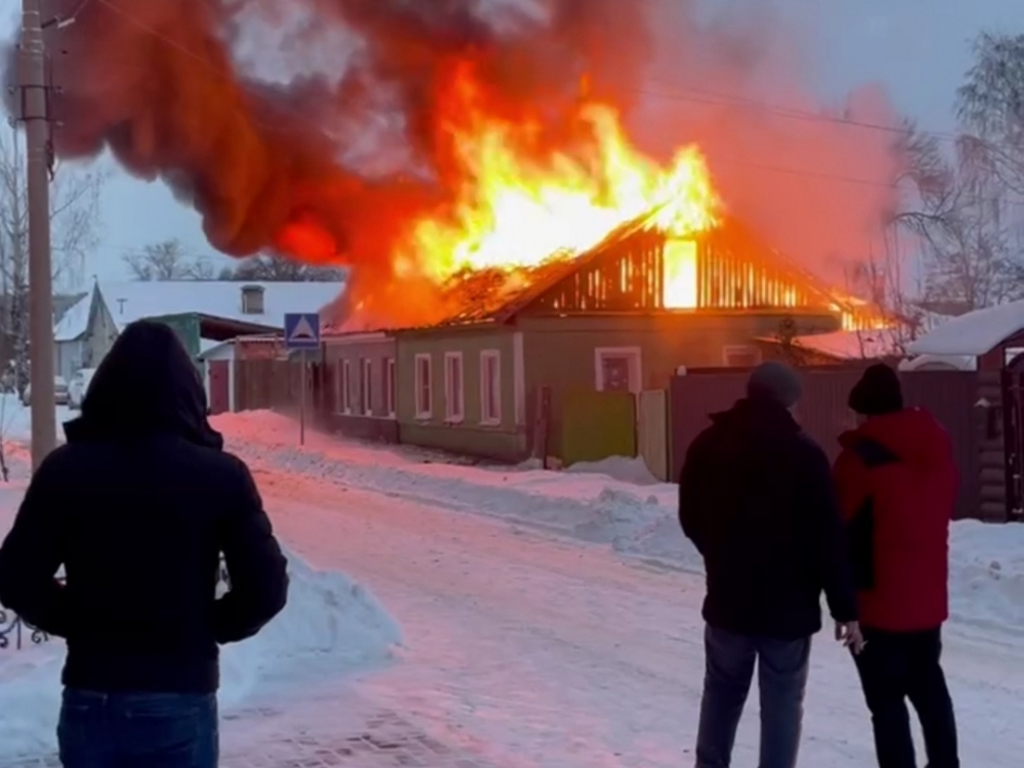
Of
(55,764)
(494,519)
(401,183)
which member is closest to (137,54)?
(401,183)

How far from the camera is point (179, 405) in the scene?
11.6 feet

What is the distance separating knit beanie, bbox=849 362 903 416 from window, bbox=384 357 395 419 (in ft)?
83.3

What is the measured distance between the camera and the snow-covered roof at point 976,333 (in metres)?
14.1

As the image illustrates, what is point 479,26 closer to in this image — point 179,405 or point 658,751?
point 658,751

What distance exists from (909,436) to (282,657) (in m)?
4.24

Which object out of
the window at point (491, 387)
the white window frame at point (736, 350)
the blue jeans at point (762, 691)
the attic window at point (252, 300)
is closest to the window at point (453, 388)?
the window at point (491, 387)

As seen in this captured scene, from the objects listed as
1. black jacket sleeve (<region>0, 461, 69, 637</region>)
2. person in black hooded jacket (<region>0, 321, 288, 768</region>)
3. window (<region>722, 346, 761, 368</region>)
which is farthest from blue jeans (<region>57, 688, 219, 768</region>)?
window (<region>722, 346, 761, 368</region>)

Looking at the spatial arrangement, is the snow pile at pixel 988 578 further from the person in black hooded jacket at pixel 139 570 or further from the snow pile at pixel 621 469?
the snow pile at pixel 621 469

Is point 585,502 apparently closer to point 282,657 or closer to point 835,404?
point 835,404

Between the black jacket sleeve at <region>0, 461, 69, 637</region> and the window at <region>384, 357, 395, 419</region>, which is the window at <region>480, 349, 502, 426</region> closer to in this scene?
the window at <region>384, 357, 395, 419</region>

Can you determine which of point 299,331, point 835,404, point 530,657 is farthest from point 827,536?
point 299,331

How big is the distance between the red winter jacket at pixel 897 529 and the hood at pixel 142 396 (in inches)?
105

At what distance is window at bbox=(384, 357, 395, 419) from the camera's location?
30.6m

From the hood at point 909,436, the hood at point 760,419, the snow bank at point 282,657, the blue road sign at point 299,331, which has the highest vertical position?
the blue road sign at point 299,331
